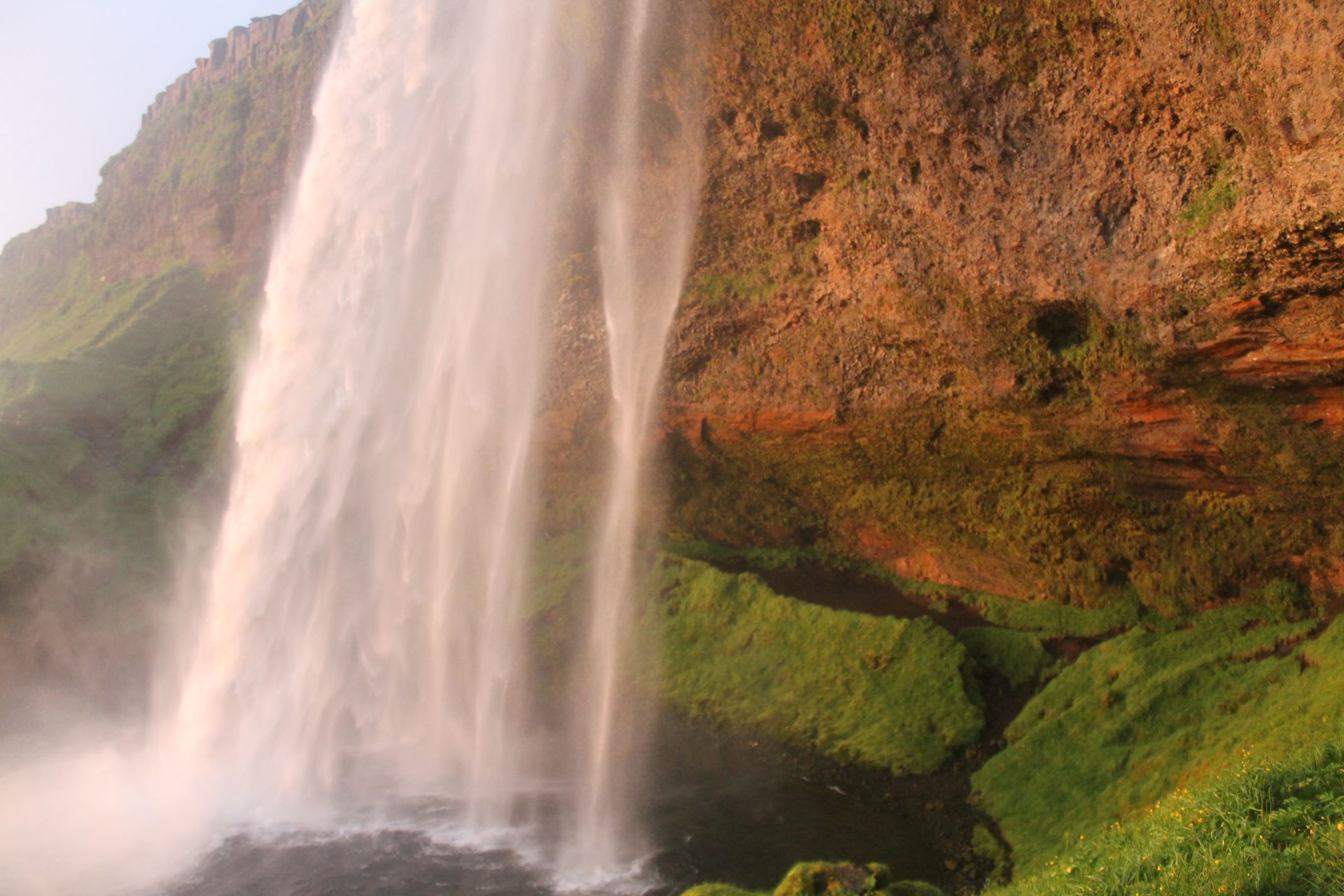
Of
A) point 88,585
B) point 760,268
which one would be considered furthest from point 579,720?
point 88,585

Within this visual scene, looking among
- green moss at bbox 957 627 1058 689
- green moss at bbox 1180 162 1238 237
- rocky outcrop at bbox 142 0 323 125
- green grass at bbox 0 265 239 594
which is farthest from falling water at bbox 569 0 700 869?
rocky outcrop at bbox 142 0 323 125

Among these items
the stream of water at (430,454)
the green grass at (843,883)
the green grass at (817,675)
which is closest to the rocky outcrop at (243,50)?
the stream of water at (430,454)

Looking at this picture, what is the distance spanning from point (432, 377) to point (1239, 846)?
20600mm

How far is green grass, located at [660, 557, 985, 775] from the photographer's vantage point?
19.3m

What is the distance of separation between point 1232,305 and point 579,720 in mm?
16339

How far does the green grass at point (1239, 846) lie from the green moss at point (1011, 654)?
1085 centimetres

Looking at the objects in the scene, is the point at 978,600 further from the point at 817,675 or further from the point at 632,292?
the point at 632,292

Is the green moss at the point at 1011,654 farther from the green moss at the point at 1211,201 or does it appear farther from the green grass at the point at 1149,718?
the green moss at the point at 1211,201

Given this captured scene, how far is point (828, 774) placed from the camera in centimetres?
1916

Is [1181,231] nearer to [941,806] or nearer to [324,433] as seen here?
[941,806]

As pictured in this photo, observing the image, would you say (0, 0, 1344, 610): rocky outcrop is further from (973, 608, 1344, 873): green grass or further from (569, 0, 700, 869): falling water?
(973, 608, 1344, 873): green grass

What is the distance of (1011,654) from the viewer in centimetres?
2061

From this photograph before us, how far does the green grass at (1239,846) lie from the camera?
6.03 metres

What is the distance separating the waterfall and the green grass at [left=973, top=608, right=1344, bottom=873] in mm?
8433
